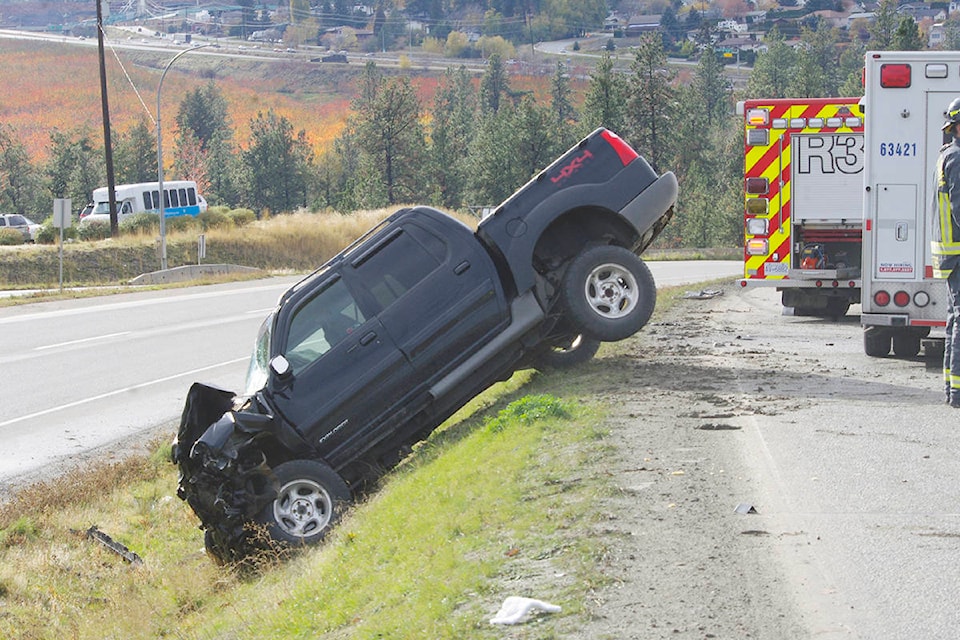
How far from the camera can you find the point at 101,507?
11.1m

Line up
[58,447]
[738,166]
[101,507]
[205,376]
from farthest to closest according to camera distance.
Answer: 1. [738,166]
2. [205,376]
3. [58,447]
4. [101,507]

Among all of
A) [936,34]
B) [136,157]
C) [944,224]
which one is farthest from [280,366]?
[936,34]

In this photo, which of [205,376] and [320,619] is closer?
[320,619]

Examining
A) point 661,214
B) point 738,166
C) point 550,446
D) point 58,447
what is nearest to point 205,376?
point 58,447

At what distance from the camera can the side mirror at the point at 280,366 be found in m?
8.73

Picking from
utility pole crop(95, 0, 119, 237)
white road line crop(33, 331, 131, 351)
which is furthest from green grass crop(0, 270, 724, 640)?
utility pole crop(95, 0, 119, 237)

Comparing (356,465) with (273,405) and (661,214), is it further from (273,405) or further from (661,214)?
(661,214)

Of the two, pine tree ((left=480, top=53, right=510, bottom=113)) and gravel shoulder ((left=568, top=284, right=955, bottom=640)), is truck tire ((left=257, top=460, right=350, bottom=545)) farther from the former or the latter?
pine tree ((left=480, top=53, right=510, bottom=113))

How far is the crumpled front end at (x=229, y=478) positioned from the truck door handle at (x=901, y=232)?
6.24 meters

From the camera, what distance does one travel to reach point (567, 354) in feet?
39.2

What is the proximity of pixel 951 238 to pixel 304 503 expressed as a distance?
16.4 feet

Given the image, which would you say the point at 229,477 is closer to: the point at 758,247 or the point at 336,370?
the point at 336,370

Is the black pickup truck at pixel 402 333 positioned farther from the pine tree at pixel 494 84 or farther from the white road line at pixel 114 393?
the pine tree at pixel 494 84

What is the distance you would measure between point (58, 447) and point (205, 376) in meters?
4.15
